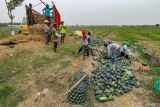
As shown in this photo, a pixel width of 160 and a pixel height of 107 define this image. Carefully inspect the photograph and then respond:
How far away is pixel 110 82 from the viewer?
45.4 feet

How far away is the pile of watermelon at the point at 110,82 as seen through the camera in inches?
517

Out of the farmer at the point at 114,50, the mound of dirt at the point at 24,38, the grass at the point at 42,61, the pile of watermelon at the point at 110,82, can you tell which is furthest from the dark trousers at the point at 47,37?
the pile of watermelon at the point at 110,82

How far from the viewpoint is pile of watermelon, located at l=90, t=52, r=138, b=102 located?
1312 cm

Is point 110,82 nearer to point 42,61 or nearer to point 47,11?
point 42,61

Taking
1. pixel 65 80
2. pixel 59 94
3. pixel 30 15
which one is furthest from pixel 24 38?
pixel 59 94

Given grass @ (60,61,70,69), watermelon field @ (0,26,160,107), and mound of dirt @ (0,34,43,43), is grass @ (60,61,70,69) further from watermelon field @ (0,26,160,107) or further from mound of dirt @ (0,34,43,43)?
mound of dirt @ (0,34,43,43)

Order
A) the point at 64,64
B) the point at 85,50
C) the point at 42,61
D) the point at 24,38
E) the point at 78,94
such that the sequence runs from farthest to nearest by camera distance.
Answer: the point at 24,38 → the point at 85,50 → the point at 42,61 → the point at 64,64 → the point at 78,94

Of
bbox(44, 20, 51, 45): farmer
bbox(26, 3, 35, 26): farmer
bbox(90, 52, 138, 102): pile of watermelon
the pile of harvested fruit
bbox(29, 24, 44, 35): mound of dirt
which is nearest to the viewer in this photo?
the pile of harvested fruit

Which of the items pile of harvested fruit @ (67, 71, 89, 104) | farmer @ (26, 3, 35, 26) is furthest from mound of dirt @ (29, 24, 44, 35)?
pile of harvested fruit @ (67, 71, 89, 104)

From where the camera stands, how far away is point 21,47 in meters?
20.0

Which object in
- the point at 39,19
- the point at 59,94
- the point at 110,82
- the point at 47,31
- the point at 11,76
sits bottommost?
the point at 59,94

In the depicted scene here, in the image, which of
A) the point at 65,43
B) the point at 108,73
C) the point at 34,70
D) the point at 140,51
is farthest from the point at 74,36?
the point at 108,73

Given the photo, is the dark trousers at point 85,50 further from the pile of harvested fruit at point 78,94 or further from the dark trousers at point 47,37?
the pile of harvested fruit at point 78,94

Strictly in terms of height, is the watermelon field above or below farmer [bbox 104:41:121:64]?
below
